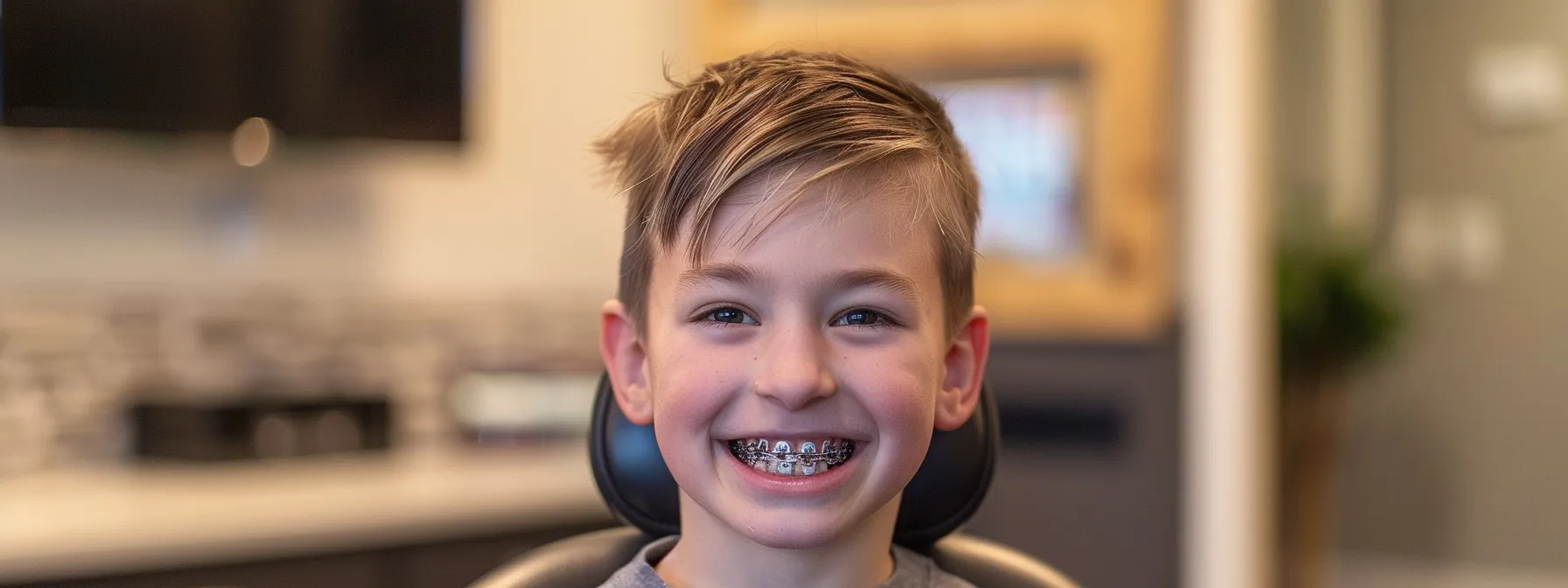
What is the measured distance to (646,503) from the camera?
131 cm

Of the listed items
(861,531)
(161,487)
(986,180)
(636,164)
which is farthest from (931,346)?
(986,180)

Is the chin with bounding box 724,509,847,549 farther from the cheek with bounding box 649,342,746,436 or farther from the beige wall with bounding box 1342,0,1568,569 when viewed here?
the beige wall with bounding box 1342,0,1568,569

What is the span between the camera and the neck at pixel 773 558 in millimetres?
1165

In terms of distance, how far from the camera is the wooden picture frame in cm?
330

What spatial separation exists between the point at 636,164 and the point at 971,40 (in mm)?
2292

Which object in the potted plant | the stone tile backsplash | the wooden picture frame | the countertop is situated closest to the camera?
the countertop

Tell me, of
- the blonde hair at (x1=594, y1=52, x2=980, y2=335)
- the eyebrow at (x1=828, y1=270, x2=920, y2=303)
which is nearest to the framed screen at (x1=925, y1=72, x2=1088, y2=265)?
the blonde hair at (x1=594, y1=52, x2=980, y2=335)

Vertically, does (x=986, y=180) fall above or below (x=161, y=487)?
above

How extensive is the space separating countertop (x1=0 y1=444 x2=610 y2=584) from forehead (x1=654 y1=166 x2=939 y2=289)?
131 cm

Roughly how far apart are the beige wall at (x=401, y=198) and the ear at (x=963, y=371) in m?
1.67

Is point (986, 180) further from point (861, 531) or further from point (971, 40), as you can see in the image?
point (861, 531)

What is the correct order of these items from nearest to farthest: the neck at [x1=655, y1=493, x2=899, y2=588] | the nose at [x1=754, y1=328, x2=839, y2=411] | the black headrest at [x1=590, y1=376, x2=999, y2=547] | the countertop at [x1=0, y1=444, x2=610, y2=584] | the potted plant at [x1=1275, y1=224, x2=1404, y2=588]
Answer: the nose at [x1=754, y1=328, x2=839, y2=411]
the neck at [x1=655, y1=493, x2=899, y2=588]
the black headrest at [x1=590, y1=376, x2=999, y2=547]
the countertop at [x1=0, y1=444, x2=610, y2=584]
the potted plant at [x1=1275, y1=224, x2=1404, y2=588]

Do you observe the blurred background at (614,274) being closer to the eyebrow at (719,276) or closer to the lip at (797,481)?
the eyebrow at (719,276)

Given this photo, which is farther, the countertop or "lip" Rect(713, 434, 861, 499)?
the countertop
